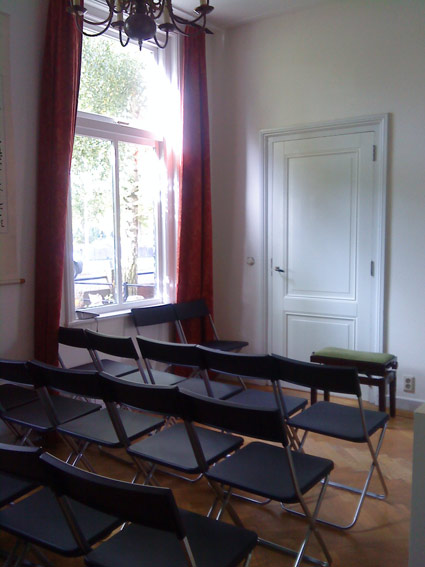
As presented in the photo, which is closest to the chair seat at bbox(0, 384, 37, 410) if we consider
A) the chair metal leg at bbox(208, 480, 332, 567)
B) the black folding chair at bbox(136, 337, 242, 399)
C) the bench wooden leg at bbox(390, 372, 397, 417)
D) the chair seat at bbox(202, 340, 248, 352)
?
the black folding chair at bbox(136, 337, 242, 399)

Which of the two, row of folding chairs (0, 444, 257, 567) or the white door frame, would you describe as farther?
the white door frame

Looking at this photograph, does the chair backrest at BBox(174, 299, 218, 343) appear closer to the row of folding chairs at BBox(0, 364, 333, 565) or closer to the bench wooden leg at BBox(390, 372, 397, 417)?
the bench wooden leg at BBox(390, 372, 397, 417)

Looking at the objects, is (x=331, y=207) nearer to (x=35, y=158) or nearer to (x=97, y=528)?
(x=35, y=158)

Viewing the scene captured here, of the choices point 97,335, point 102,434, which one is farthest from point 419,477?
point 97,335

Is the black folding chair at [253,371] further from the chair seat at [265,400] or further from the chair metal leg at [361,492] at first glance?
the chair metal leg at [361,492]

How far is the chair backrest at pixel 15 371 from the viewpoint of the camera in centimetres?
263

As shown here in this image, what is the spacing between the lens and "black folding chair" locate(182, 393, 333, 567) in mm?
1941

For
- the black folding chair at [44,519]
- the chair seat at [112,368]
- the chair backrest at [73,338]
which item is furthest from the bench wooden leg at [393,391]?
the black folding chair at [44,519]

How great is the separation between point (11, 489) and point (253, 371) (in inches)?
48.3

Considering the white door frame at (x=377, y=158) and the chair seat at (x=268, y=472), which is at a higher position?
the white door frame at (x=377, y=158)

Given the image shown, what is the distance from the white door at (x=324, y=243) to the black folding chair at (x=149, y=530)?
2.95 m

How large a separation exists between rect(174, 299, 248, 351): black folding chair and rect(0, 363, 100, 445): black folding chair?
1640 mm

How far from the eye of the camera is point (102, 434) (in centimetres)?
258

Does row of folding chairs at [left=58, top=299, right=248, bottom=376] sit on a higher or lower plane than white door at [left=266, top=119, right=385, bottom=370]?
lower
